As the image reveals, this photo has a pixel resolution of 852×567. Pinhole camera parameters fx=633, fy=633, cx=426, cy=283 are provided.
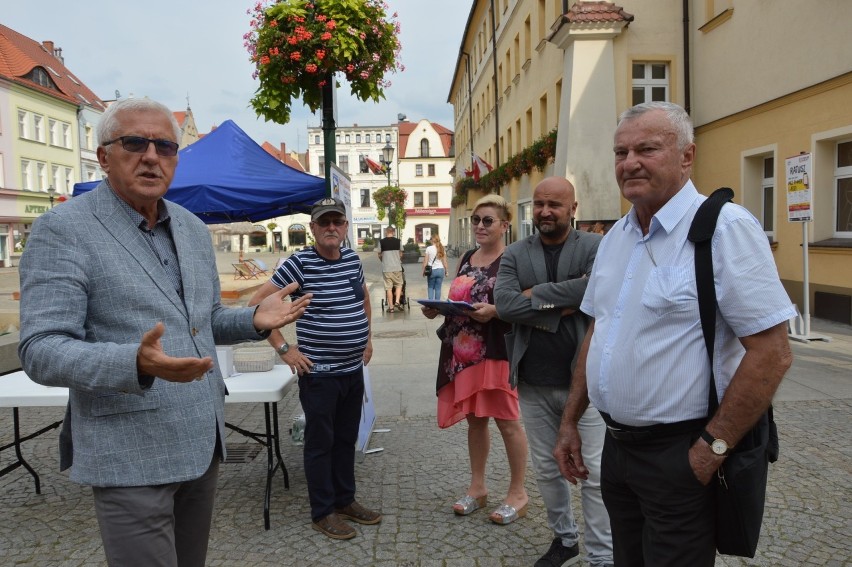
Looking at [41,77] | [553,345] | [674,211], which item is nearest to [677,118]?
[674,211]

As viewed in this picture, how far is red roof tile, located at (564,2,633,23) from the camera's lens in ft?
47.3

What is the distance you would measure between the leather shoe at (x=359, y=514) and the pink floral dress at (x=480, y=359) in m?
0.78

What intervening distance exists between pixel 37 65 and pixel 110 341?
173ft

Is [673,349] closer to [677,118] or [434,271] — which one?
[677,118]

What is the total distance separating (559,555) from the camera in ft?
10.3

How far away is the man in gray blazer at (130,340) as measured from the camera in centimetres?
162

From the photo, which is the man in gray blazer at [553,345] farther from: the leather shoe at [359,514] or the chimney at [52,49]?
the chimney at [52,49]

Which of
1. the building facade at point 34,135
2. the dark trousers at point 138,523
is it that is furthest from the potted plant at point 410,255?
the dark trousers at point 138,523

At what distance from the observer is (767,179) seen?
→ 12758 mm

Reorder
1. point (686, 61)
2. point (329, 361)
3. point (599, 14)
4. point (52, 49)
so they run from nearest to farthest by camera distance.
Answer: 1. point (329, 361)
2. point (599, 14)
3. point (686, 61)
4. point (52, 49)

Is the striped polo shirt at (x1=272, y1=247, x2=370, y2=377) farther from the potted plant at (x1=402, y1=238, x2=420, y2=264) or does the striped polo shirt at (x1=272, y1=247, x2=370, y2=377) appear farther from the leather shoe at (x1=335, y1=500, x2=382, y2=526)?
the potted plant at (x1=402, y1=238, x2=420, y2=264)

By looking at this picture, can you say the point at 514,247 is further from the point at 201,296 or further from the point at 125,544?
the point at 125,544

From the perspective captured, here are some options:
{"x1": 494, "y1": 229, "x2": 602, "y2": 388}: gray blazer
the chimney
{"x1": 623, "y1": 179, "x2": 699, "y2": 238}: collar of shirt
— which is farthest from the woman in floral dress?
the chimney

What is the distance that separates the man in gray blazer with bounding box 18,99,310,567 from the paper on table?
4.97 ft
